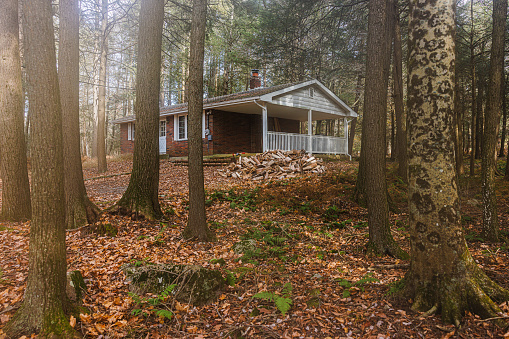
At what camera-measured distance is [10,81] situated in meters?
6.37

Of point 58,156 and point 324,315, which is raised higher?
point 58,156

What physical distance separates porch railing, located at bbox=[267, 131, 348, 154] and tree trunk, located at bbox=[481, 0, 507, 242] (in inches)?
446

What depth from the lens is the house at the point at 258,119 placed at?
16641 mm

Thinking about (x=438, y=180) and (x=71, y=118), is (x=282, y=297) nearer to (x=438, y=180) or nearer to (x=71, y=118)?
(x=438, y=180)

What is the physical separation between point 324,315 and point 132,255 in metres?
3.25

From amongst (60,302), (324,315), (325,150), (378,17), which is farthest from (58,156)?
(325,150)

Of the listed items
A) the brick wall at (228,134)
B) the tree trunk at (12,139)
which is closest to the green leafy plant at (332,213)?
the tree trunk at (12,139)

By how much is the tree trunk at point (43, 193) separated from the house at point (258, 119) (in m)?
12.9

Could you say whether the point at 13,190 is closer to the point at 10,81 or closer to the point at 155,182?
the point at 10,81

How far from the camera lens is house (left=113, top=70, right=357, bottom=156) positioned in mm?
16641

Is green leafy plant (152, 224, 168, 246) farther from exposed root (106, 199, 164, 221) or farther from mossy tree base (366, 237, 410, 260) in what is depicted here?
mossy tree base (366, 237, 410, 260)

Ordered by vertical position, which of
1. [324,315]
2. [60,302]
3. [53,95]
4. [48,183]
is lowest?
[324,315]

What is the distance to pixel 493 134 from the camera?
219 inches

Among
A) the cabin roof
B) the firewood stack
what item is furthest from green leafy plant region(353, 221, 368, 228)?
the cabin roof
